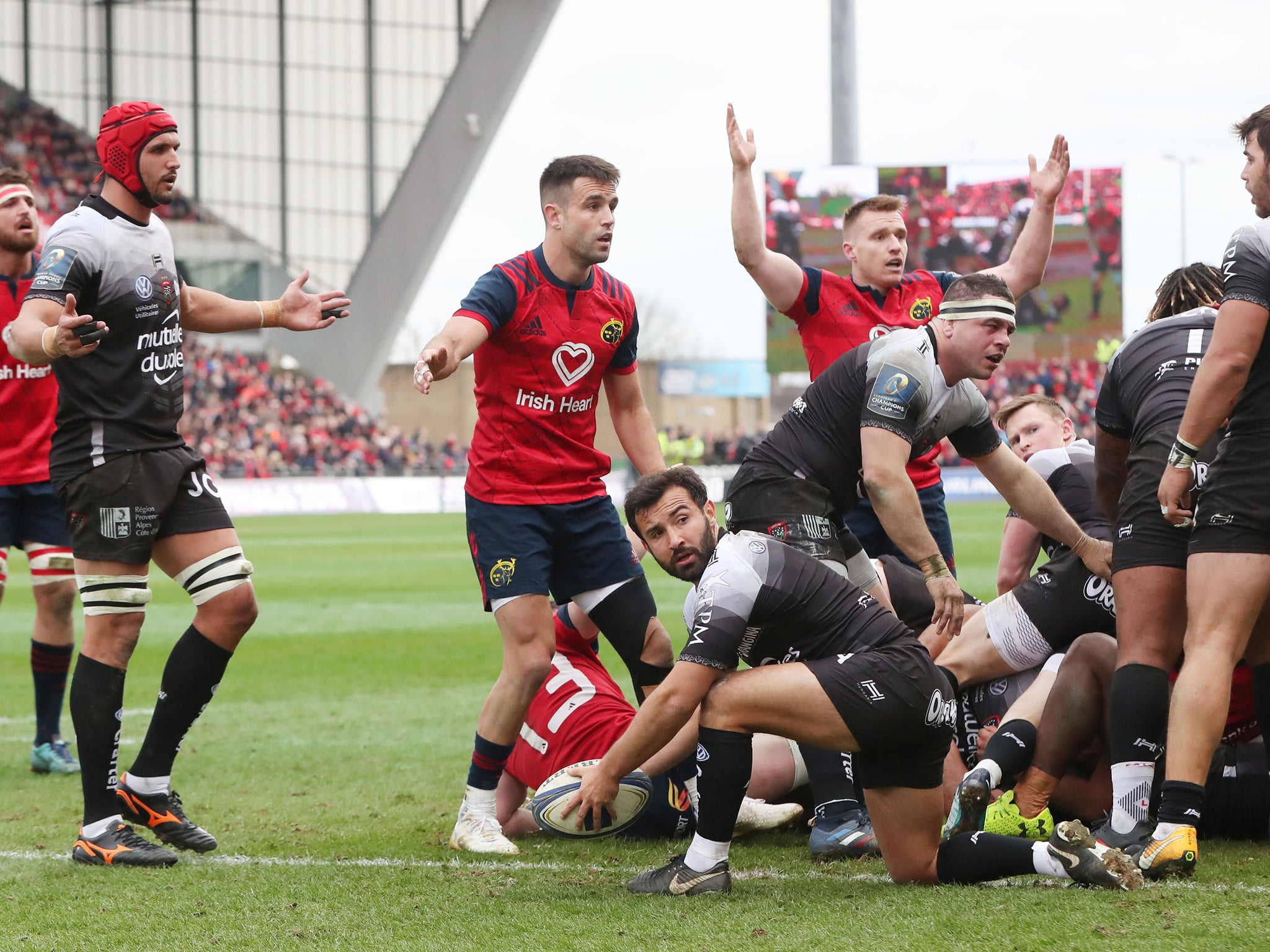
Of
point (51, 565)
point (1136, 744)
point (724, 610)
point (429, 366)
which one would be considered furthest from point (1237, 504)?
point (51, 565)

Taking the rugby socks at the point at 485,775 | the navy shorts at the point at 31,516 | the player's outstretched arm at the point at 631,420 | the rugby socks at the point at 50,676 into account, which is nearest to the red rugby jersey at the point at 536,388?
the player's outstretched arm at the point at 631,420

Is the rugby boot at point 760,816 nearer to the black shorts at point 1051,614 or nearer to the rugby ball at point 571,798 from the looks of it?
the rugby ball at point 571,798

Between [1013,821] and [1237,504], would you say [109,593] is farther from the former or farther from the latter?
[1237,504]

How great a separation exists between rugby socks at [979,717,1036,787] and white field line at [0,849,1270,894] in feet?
1.98

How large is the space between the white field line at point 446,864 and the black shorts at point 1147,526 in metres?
1.34

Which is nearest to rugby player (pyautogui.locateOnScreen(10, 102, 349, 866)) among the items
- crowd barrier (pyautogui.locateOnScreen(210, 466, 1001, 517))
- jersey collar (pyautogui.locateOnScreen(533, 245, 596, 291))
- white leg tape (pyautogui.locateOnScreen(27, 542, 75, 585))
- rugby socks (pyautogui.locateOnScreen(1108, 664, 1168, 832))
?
jersey collar (pyautogui.locateOnScreen(533, 245, 596, 291))

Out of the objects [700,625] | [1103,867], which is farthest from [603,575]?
[1103,867]

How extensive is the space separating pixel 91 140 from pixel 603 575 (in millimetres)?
49082

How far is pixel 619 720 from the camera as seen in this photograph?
526cm

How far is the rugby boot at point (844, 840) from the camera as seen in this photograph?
15.2 feet

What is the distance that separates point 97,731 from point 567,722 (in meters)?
1.70

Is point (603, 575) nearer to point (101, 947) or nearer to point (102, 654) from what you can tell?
point (102, 654)

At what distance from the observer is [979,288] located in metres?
4.66

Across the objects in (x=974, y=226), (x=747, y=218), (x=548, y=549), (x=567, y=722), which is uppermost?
(x=974, y=226)
